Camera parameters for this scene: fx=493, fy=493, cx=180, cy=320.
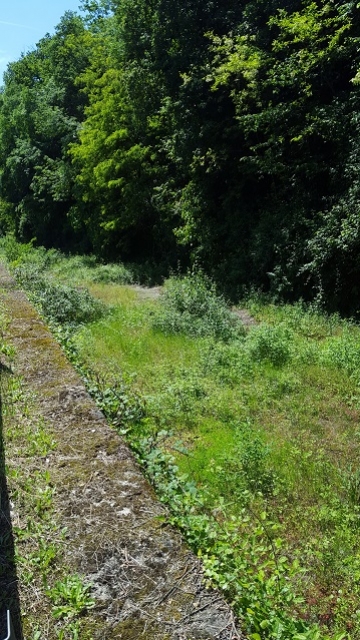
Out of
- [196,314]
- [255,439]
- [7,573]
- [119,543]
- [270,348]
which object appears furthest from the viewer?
[196,314]

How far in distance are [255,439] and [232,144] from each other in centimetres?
926

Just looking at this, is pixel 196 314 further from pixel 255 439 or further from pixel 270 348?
pixel 255 439

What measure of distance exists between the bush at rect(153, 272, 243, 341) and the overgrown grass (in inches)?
1.5

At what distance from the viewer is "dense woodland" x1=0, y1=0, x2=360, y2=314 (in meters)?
9.46

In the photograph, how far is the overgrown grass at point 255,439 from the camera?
283cm

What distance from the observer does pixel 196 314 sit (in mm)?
9641

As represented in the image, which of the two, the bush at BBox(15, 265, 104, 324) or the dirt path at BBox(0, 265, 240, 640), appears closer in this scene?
the dirt path at BBox(0, 265, 240, 640)

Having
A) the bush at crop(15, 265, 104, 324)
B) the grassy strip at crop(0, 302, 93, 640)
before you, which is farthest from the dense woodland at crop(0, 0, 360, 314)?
the grassy strip at crop(0, 302, 93, 640)

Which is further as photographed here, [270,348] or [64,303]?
[64,303]

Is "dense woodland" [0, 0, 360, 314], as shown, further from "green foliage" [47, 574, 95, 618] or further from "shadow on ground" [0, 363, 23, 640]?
"green foliage" [47, 574, 95, 618]

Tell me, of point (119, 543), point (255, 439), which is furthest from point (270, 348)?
point (119, 543)

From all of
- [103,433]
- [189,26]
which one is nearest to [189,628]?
[103,433]

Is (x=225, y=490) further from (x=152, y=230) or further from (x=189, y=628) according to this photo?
(x=152, y=230)

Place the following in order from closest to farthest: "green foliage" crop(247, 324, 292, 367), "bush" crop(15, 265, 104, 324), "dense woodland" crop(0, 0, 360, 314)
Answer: "green foliage" crop(247, 324, 292, 367) → "bush" crop(15, 265, 104, 324) → "dense woodland" crop(0, 0, 360, 314)
